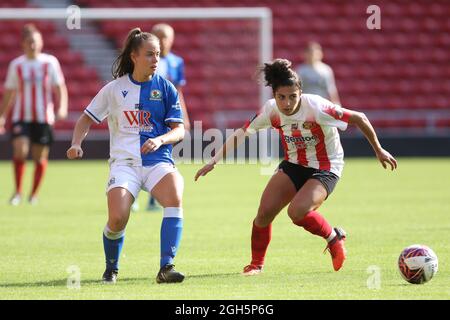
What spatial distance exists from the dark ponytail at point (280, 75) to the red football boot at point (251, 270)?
1239mm

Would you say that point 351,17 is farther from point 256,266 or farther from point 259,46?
point 256,266

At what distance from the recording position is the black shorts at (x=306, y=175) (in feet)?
23.4

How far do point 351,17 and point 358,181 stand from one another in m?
8.90

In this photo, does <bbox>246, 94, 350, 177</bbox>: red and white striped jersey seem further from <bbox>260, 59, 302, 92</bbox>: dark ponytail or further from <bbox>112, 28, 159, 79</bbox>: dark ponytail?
<bbox>112, 28, 159, 79</bbox>: dark ponytail

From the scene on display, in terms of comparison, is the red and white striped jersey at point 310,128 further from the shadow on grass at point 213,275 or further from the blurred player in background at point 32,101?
the blurred player in background at point 32,101

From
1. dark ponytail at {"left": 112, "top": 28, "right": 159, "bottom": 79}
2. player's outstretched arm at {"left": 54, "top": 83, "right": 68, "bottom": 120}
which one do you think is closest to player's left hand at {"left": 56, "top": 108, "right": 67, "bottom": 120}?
player's outstretched arm at {"left": 54, "top": 83, "right": 68, "bottom": 120}

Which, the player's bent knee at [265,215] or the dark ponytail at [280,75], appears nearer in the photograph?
the dark ponytail at [280,75]

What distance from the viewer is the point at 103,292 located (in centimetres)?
603

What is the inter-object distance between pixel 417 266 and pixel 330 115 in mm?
1317

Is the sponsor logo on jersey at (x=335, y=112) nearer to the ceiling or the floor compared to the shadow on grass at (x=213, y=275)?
nearer to the ceiling

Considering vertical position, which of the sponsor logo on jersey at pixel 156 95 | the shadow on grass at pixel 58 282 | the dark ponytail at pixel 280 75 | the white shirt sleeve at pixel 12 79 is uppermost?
the white shirt sleeve at pixel 12 79

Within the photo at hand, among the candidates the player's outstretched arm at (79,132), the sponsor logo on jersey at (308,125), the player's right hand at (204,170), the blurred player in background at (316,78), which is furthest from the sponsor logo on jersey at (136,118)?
the blurred player in background at (316,78)

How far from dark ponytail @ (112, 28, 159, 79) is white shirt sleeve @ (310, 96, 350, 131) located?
1232 mm

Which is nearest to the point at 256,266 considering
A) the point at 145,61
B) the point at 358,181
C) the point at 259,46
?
the point at 145,61
